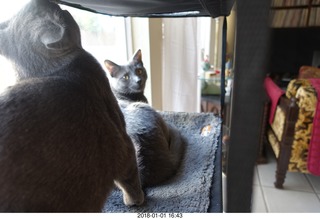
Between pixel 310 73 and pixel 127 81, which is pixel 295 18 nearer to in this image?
pixel 310 73

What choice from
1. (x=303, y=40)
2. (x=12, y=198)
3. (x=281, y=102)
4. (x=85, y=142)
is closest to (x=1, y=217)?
(x=12, y=198)

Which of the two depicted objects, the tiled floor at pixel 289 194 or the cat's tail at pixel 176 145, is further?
the tiled floor at pixel 289 194

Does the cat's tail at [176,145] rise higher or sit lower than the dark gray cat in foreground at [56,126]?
lower

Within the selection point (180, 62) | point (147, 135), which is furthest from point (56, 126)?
point (180, 62)

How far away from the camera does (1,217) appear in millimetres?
309

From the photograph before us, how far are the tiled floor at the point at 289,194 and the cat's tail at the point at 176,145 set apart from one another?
1.91 feet

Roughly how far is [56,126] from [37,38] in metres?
0.22

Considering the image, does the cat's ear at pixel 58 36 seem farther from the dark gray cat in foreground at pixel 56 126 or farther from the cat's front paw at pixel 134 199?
the cat's front paw at pixel 134 199

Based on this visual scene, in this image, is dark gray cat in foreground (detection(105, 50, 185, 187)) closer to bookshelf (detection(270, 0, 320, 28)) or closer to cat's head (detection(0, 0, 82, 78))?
cat's head (detection(0, 0, 82, 78))

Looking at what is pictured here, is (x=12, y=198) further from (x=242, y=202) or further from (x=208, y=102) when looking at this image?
(x=208, y=102)

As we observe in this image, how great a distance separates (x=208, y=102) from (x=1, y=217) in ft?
6.66

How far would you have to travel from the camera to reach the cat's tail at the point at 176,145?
0.79m

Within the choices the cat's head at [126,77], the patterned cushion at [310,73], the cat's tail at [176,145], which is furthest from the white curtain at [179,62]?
the patterned cushion at [310,73]

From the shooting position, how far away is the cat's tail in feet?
2.61
